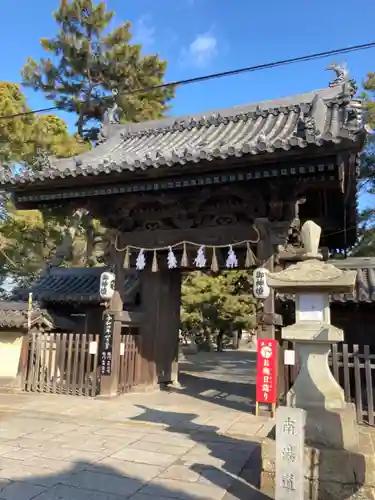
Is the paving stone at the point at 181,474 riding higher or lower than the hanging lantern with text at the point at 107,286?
lower

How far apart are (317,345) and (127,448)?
10.1 feet

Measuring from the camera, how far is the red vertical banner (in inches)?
325

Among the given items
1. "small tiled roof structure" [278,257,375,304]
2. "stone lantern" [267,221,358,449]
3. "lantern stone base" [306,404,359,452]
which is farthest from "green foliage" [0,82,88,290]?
"lantern stone base" [306,404,359,452]

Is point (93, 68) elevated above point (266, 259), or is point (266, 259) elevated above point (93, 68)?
point (93, 68)

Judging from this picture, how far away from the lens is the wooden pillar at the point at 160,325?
38.1 ft

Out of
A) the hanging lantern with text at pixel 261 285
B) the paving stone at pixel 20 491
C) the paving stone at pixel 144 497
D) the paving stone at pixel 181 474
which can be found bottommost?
the paving stone at pixel 181 474

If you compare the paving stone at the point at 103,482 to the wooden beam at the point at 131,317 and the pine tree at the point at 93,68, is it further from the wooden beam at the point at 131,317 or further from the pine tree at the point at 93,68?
the pine tree at the point at 93,68

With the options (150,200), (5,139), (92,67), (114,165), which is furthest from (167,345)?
(92,67)

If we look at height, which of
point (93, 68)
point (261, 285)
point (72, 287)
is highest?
point (93, 68)

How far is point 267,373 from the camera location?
8.28m

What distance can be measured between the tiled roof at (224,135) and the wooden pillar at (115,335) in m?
2.80

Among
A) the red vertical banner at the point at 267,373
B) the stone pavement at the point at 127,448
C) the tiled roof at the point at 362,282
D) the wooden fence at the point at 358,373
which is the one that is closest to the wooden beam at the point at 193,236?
the tiled roof at the point at 362,282

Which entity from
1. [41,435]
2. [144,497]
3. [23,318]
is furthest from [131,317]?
[144,497]

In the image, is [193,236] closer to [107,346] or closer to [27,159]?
[107,346]
